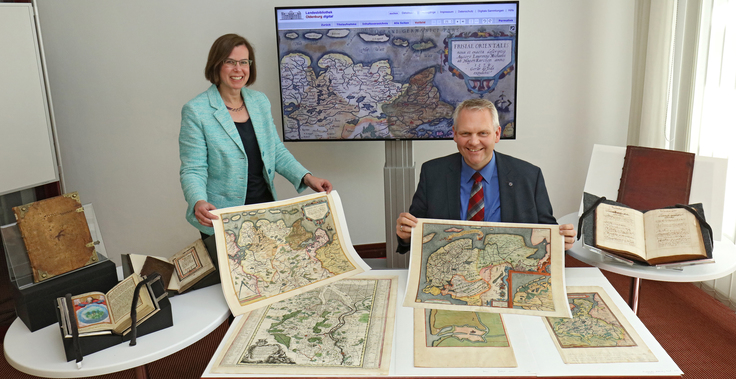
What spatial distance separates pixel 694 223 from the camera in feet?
5.48

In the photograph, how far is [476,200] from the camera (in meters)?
1.88

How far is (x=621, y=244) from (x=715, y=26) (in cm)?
178

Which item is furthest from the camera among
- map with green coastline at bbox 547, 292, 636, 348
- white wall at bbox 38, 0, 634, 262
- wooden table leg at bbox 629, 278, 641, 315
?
Result: white wall at bbox 38, 0, 634, 262

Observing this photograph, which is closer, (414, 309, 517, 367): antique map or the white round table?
(414, 309, 517, 367): antique map

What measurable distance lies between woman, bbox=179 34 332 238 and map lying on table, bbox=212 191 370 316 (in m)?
0.25

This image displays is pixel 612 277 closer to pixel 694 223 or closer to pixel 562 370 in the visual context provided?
pixel 694 223

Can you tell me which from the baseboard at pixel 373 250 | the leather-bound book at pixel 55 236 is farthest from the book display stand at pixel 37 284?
the baseboard at pixel 373 250

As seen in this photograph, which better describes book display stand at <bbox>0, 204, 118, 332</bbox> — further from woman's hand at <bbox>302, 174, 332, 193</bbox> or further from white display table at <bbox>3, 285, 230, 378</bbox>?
woman's hand at <bbox>302, 174, 332, 193</bbox>

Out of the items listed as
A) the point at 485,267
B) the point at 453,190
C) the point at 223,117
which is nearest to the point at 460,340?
the point at 485,267

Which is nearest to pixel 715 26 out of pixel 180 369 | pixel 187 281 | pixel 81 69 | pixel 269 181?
pixel 269 181

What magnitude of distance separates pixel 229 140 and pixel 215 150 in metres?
0.07

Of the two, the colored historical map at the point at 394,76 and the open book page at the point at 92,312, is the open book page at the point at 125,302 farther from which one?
the colored historical map at the point at 394,76

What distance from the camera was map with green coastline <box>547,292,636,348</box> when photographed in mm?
1225

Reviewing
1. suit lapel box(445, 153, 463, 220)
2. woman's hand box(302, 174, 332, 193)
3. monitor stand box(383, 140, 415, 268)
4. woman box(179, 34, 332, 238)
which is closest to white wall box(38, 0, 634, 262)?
monitor stand box(383, 140, 415, 268)
